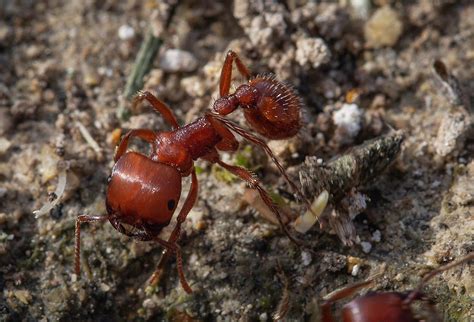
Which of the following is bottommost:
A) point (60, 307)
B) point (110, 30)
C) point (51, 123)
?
point (60, 307)

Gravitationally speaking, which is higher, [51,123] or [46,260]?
[51,123]

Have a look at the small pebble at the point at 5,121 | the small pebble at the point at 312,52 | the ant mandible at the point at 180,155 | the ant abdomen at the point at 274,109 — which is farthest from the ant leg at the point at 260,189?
the small pebble at the point at 5,121

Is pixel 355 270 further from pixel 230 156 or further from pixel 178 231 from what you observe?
pixel 230 156

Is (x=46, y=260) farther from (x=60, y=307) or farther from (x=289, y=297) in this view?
(x=289, y=297)

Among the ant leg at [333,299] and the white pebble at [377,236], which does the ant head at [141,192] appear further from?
the white pebble at [377,236]

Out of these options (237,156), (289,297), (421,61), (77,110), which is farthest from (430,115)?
(77,110)

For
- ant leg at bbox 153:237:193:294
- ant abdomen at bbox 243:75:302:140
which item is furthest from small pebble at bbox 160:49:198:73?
ant leg at bbox 153:237:193:294

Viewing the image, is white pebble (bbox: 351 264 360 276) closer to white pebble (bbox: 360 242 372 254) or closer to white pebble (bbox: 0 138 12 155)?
white pebble (bbox: 360 242 372 254)

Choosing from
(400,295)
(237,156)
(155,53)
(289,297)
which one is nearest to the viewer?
(400,295)

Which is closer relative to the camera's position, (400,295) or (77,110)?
(400,295)
